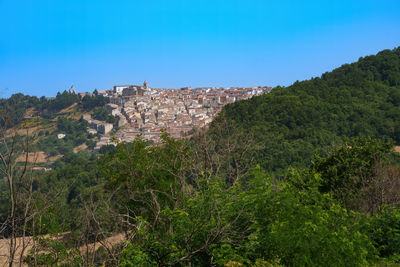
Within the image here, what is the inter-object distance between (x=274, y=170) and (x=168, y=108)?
63026 mm

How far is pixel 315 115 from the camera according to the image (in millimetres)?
31312

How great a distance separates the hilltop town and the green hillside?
106 feet

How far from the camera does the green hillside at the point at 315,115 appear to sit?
982 inches

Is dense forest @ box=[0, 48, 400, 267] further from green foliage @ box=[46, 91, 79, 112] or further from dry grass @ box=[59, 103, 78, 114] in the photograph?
green foliage @ box=[46, 91, 79, 112]

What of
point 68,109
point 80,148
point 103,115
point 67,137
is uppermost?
point 68,109

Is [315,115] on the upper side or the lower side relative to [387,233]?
upper

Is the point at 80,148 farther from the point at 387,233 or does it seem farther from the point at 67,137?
the point at 387,233

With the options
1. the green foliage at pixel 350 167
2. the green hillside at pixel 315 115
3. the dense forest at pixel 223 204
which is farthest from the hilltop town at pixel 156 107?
the green foliage at pixel 350 167

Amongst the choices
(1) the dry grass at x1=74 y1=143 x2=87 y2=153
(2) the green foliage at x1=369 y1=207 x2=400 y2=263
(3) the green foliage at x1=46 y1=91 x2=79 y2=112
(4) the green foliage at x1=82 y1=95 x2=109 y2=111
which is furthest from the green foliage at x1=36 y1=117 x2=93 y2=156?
(2) the green foliage at x1=369 y1=207 x2=400 y2=263

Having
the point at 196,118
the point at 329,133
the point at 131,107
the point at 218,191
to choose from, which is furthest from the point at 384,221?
the point at 131,107

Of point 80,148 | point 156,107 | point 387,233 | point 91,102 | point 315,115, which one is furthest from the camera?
point 91,102

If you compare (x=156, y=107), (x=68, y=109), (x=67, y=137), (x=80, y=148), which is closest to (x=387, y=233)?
(x=80, y=148)

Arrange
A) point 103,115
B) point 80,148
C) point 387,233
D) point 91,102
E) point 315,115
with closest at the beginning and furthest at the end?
point 387,233
point 315,115
point 80,148
point 103,115
point 91,102

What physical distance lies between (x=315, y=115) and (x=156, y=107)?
190ft
